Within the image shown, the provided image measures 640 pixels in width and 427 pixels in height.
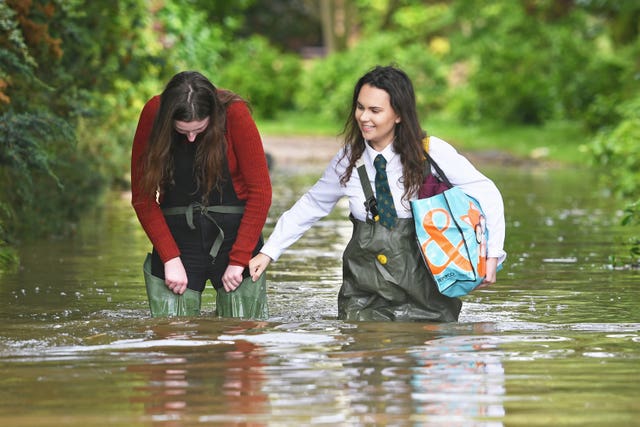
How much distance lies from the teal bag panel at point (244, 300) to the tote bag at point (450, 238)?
100cm

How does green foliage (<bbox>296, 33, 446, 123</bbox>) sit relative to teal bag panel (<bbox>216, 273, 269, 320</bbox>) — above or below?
above

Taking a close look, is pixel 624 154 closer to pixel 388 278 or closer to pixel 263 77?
pixel 388 278

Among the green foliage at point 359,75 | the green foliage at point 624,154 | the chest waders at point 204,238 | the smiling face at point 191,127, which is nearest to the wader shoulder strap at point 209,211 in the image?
the chest waders at point 204,238

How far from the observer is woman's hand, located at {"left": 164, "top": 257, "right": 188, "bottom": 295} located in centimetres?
780

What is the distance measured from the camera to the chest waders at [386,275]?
7.69 metres

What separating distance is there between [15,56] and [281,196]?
32.6 ft

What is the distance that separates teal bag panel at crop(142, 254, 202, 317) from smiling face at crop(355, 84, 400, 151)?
131cm

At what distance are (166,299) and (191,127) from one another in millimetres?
1062

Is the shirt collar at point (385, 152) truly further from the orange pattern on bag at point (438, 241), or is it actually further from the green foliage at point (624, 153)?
the green foliage at point (624, 153)

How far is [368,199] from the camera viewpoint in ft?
25.2

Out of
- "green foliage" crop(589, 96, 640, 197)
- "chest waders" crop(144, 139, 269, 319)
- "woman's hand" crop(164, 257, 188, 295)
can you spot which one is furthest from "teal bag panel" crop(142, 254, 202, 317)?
"green foliage" crop(589, 96, 640, 197)

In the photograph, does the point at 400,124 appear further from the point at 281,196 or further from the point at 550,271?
the point at 281,196

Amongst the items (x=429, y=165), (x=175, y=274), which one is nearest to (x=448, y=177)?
(x=429, y=165)

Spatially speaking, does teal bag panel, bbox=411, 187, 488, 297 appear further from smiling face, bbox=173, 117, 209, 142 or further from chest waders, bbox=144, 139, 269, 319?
smiling face, bbox=173, 117, 209, 142
